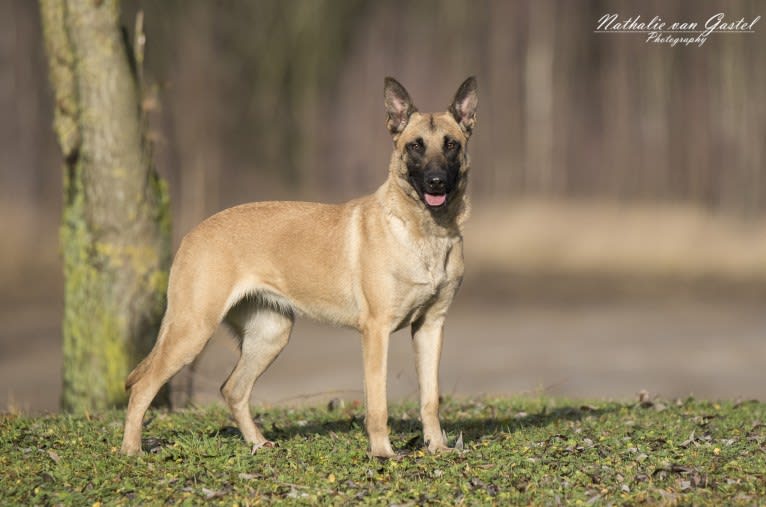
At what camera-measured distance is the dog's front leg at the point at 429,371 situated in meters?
7.62

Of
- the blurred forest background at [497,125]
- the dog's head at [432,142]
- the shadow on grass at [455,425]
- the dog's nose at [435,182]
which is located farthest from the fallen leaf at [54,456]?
the blurred forest background at [497,125]

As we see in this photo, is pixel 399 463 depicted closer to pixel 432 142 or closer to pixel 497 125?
pixel 432 142

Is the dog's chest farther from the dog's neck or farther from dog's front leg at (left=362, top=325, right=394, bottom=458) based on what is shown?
dog's front leg at (left=362, top=325, right=394, bottom=458)

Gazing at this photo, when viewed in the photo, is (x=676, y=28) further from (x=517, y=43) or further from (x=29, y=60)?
(x=29, y=60)

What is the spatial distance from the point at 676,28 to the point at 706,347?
11435mm

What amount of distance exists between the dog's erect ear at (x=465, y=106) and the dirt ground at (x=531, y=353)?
197 inches

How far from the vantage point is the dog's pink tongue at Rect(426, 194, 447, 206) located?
7281 millimetres

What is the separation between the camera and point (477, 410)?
9508mm

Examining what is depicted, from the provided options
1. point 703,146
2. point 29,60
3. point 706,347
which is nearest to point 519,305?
point 706,347

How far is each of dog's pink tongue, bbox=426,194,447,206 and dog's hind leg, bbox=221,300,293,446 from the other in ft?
5.30

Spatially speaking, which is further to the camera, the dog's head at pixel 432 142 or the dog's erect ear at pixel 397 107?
the dog's erect ear at pixel 397 107

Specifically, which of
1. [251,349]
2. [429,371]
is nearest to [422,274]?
[429,371]

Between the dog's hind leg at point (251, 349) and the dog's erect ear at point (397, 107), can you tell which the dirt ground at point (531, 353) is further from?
the dog's erect ear at point (397, 107)

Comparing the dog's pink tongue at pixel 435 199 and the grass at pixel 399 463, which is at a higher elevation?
the dog's pink tongue at pixel 435 199
